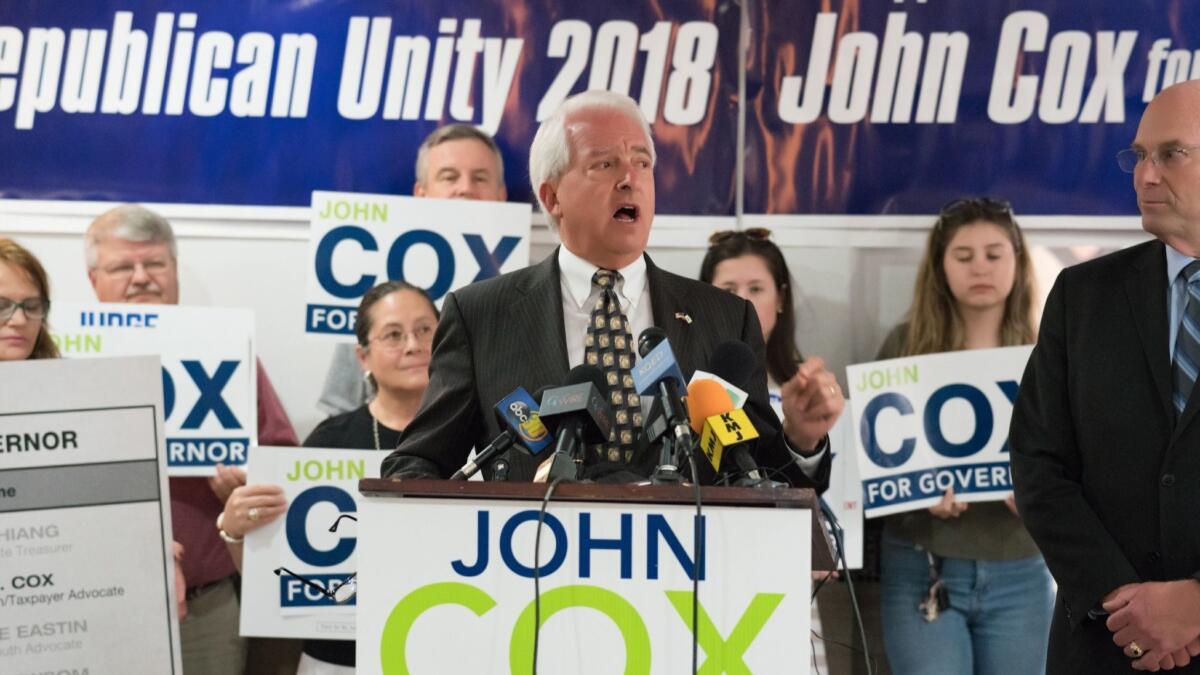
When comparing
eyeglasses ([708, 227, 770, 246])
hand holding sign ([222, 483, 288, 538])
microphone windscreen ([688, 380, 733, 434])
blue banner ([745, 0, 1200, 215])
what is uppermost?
blue banner ([745, 0, 1200, 215])

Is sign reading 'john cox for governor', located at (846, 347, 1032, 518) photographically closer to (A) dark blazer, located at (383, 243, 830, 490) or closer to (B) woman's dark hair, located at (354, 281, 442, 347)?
(B) woman's dark hair, located at (354, 281, 442, 347)

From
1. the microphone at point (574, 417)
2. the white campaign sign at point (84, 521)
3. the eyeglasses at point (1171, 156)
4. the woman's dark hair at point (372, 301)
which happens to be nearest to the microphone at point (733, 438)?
the microphone at point (574, 417)

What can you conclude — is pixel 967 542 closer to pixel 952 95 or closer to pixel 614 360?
pixel 952 95

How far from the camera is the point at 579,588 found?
6.74ft

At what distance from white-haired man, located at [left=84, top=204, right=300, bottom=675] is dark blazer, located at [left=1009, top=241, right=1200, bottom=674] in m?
2.60

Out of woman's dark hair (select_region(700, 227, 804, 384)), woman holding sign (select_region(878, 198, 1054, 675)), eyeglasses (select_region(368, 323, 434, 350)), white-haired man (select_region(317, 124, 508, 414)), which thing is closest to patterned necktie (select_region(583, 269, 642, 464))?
eyeglasses (select_region(368, 323, 434, 350))

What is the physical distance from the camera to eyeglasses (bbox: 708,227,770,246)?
4.68m

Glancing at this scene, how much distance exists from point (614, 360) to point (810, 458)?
0.42 m

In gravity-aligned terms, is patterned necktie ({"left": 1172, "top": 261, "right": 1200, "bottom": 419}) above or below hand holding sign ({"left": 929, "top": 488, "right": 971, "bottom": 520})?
above

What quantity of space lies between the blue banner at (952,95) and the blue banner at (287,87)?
36 cm

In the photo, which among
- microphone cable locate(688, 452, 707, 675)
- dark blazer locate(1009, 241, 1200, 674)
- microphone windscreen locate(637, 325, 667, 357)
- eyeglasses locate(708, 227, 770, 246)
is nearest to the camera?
microphone cable locate(688, 452, 707, 675)

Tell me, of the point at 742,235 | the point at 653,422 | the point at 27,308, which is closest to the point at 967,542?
the point at 742,235

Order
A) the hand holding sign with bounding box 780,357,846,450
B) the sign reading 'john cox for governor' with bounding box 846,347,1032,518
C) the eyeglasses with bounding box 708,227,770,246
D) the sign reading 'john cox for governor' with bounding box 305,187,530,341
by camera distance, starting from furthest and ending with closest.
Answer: the eyeglasses with bounding box 708,227,770,246
the sign reading 'john cox for governor' with bounding box 305,187,530,341
the sign reading 'john cox for governor' with bounding box 846,347,1032,518
the hand holding sign with bounding box 780,357,846,450

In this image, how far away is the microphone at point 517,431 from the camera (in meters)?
2.13
